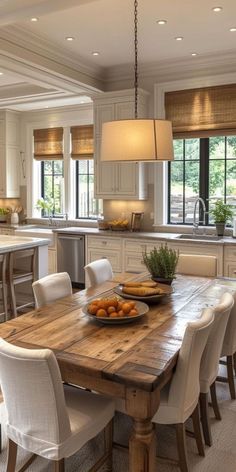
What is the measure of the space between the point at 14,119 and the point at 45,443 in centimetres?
669

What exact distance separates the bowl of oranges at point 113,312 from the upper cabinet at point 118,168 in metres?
3.44

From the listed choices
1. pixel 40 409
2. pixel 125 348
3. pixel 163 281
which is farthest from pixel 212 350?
pixel 40 409

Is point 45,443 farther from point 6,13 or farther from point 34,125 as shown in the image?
point 34,125

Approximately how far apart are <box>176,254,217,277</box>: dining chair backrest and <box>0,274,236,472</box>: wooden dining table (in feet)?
3.25

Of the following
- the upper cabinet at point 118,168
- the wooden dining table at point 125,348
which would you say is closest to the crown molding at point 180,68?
the upper cabinet at point 118,168

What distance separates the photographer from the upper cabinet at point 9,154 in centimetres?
747

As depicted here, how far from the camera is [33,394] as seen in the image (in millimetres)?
1812

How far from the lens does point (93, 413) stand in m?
2.08

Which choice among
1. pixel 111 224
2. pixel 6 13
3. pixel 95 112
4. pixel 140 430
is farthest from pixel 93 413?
pixel 95 112

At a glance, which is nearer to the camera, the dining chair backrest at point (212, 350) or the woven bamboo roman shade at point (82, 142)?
the dining chair backrest at point (212, 350)

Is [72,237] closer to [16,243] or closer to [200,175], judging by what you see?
[16,243]

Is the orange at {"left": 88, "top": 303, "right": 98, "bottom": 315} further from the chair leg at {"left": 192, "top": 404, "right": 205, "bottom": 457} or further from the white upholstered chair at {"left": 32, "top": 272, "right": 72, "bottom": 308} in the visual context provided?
the chair leg at {"left": 192, "top": 404, "right": 205, "bottom": 457}

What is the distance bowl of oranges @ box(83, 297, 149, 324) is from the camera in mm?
2408

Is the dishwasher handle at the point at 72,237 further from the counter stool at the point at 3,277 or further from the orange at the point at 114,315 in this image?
the orange at the point at 114,315
